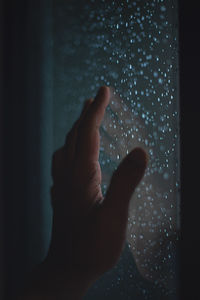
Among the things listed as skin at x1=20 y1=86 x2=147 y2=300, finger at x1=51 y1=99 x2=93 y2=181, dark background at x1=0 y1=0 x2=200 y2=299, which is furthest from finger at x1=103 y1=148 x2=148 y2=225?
dark background at x1=0 y1=0 x2=200 y2=299

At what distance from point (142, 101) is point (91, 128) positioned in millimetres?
118

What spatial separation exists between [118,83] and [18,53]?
1.30 ft

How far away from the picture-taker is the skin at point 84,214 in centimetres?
32

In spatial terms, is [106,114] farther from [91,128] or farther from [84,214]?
[84,214]

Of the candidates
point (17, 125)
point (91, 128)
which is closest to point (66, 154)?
point (91, 128)

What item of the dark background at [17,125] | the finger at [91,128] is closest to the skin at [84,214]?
the finger at [91,128]

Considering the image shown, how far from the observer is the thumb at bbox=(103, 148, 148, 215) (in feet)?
1.01

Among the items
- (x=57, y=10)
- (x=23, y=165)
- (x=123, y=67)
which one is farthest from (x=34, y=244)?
(x=57, y=10)

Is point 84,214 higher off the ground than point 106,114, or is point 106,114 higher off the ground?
point 106,114

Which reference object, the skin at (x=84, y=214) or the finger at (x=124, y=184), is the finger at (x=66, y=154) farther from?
the finger at (x=124, y=184)

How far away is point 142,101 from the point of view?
0.44 meters

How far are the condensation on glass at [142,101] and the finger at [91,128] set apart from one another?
0.08 metres

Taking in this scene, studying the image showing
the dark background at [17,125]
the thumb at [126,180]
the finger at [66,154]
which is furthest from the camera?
the dark background at [17,125]

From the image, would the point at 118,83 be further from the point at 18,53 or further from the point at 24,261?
the point at 24,261
